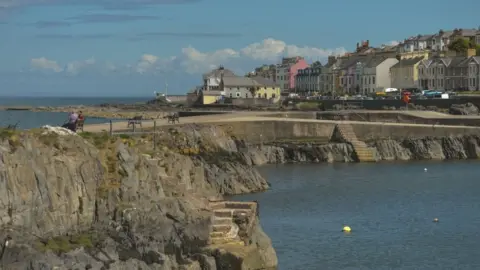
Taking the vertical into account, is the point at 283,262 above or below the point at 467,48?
below

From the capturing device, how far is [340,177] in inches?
2243

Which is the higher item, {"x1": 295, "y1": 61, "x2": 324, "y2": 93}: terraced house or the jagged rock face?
{"x1": 295, "y1": 61, "x2": 324, "y2": 93}: terraced house

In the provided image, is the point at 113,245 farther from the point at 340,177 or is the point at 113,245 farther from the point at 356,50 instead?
the point at 356,50

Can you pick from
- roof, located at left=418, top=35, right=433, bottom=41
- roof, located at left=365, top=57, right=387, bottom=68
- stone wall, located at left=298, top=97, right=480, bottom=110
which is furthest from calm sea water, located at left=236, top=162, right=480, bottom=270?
roof, located at left=418, top=35, right=433, bottom=41

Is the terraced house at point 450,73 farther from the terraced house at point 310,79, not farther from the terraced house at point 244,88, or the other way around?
the terraced house at point 310,79

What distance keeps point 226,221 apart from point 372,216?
13988 mm

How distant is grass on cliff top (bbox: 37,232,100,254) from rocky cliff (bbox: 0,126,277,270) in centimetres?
3

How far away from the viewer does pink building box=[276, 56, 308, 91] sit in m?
169

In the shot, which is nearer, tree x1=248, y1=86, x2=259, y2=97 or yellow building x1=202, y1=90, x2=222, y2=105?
yellow building x1=202, y1=90, x2=222, y2=105

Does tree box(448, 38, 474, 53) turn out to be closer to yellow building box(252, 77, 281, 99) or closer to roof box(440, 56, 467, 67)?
roof box(440, 56, 467, 67)

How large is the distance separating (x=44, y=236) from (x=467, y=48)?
123558 mm

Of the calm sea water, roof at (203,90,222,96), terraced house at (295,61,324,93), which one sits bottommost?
the calm sea water

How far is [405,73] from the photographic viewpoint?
13612cm

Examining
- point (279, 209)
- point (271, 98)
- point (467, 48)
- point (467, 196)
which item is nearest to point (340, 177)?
point (467, 196)
